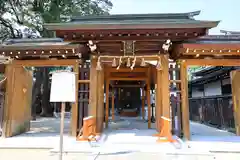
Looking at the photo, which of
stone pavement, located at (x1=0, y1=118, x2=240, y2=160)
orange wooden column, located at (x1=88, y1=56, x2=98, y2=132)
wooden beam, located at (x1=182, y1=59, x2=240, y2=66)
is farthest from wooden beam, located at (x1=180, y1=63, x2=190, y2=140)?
orange wooden column, located at (x1=88, y1=56, x2=98, y2=132)

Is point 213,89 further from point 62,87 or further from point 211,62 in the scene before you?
point 62,87

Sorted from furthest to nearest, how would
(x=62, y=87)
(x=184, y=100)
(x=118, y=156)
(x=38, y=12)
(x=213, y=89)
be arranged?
(x=38, y=12)
(x=213, y=89)
(x=184, y=100)
(x=118, y=156)
(x=62, y=87)

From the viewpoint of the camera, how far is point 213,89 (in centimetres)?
1071

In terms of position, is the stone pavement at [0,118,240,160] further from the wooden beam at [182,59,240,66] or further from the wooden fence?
the wooden fence

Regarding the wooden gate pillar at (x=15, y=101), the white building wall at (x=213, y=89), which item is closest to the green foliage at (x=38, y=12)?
the wooden gate pillar at (x=15, y=101)

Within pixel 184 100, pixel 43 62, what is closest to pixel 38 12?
pixel 43 62

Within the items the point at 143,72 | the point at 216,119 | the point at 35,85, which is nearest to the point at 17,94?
the point at 143,72

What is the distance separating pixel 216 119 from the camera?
335 inches

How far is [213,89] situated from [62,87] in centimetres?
973

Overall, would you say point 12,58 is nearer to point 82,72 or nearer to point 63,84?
point 82,72

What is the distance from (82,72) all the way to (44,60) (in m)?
1.35

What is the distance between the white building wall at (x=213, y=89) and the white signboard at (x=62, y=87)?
29.0ft

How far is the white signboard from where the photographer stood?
307 cm

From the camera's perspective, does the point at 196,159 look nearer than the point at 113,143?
Yes
